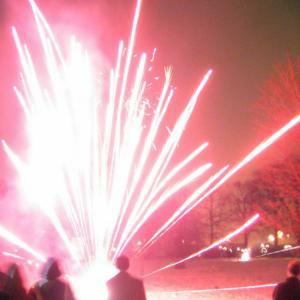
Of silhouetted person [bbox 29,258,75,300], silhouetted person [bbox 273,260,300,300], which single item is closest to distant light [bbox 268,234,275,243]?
silhouetted person [bbox 273,260,300,300]

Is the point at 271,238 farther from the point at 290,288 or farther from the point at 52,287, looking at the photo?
the point at 52,287

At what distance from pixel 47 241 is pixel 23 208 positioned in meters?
2.04

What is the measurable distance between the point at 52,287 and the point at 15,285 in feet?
1.86

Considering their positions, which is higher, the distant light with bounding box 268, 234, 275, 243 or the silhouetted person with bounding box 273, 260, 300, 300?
the distant light with bounding box 268, 234, 275, 243

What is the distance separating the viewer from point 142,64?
16.1 m

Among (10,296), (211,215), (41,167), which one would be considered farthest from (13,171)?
(211,215)

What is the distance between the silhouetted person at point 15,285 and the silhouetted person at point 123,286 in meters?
1.06

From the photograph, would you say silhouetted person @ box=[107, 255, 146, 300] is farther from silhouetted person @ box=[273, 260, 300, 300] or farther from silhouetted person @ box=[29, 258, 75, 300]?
silhouetted person @ box=[273, 260, 300, 300]

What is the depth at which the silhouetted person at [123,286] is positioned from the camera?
607 cm

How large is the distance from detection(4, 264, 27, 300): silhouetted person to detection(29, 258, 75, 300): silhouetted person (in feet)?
1.04

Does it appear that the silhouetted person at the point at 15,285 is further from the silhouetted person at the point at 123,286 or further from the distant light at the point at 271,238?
the distant light at the point at 271,238

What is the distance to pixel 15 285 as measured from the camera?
6402 mm

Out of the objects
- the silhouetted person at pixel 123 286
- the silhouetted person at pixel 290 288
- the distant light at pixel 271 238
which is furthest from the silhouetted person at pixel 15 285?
the distant light at pixel 271 238

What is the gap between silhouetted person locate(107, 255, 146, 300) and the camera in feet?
19.9
